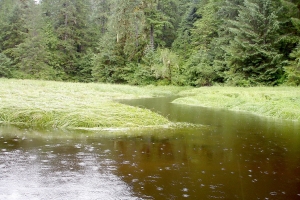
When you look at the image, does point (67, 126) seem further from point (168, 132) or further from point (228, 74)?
point (228, 74)

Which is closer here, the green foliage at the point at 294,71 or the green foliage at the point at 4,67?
the green foliage at the point at 294,71

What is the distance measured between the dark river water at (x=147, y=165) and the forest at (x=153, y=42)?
21.2 meters

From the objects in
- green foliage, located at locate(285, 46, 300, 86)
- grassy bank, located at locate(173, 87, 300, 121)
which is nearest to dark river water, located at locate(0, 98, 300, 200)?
grassy bank, located at locate(173, 87, 300, 121)

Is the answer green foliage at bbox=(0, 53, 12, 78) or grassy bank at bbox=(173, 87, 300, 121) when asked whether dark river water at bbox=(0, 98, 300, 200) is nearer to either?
grassy bank at bbox=(173, 87, 300, 121)

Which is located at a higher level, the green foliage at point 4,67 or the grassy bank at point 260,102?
the green foliage at point 4,67

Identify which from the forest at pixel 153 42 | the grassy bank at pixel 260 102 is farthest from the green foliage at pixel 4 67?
the grassy bank at pixel 260 102

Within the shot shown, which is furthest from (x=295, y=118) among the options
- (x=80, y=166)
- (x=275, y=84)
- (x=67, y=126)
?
(x=275, y=84)

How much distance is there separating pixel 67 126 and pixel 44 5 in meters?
49.2

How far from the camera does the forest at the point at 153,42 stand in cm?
2978

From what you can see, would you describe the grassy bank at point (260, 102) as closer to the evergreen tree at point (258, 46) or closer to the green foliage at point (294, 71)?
the green foliage at point (294, 71)

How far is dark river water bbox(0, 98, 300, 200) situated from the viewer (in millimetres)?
4473

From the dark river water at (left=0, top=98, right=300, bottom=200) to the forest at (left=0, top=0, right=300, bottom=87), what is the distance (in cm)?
2119

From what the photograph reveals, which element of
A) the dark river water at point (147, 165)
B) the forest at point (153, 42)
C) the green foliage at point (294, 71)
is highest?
the forest at point (153, 42)

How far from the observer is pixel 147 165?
578 centimetres
